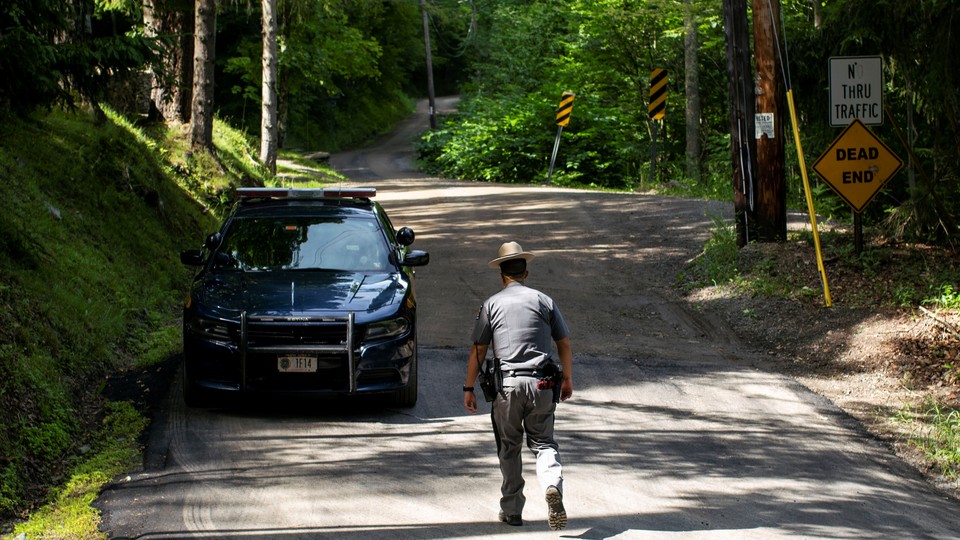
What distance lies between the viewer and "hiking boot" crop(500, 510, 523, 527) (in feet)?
20.2

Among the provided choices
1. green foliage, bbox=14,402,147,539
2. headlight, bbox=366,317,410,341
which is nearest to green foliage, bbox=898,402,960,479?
headlight, bbox=366,317,410,341

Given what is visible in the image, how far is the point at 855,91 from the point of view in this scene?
523 inches

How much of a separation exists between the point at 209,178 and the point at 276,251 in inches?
400

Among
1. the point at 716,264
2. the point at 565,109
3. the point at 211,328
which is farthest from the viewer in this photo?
the point at 565,109

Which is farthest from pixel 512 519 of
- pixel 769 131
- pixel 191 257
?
pixel 769 131

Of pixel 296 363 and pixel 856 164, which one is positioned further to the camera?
pixel 856 164

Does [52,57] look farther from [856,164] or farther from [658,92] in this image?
[658,92]

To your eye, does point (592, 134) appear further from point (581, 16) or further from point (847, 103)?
point (847, 103)

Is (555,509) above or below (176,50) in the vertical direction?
below

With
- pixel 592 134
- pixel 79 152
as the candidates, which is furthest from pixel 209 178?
pixel 592 134

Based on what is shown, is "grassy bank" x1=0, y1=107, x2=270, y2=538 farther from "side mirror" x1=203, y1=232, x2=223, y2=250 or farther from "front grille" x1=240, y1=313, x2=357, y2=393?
"side mirror" x1=203, y1=232, x2=223, y2=250

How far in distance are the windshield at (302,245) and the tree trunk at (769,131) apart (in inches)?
288

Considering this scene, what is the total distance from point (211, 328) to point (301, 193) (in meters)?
2.57

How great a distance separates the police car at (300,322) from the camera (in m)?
8.33
